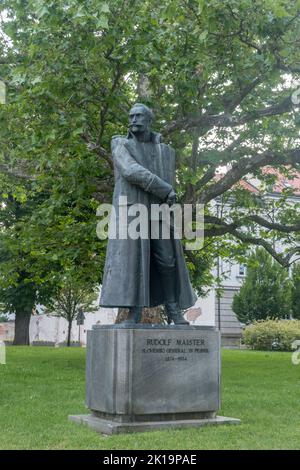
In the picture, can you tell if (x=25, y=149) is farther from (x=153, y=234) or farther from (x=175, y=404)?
(x=175, y=404)

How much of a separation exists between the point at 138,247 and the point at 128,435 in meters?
2.36

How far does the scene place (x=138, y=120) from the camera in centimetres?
862

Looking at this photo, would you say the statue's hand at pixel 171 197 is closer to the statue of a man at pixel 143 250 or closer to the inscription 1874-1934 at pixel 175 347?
the statue of a man at pixel 143 250

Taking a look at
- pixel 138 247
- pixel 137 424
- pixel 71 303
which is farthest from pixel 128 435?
pixel 71 303

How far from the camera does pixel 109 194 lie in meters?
15.4

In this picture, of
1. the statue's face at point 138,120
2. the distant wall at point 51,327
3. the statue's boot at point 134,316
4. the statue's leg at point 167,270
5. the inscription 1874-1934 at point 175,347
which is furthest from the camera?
the distant wall at point 51,327

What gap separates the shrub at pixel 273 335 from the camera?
3616 cm

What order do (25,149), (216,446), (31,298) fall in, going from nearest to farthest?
(216,446), (25,149), (31,298)

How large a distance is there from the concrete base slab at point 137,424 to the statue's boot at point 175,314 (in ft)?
4.10

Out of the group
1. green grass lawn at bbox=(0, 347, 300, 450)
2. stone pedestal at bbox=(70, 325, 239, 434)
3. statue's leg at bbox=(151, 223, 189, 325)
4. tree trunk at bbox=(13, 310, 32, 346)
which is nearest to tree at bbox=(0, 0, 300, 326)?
green grass lawn at bbox=(0, 347, 300, 450)

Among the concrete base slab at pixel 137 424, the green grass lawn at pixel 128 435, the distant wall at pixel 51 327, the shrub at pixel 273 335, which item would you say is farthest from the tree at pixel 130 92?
the distant wall at pixel 51 327
